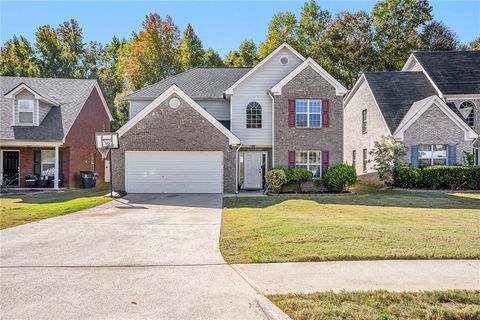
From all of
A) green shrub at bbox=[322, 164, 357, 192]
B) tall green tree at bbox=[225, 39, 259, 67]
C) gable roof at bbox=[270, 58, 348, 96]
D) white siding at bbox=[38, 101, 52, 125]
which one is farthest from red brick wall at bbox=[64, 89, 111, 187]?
tall green tree at bbox=[225, 39, 259, 67]

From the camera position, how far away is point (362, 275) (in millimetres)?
5672

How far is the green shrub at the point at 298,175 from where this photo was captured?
19.1 meters

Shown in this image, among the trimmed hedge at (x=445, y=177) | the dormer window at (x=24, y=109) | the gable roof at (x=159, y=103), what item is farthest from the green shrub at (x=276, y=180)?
the dormer window at (x=24, y=109)

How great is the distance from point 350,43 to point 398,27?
561 cm

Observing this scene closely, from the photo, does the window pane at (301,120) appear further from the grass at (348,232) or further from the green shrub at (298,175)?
the grass at (348,232)

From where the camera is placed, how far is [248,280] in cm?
546

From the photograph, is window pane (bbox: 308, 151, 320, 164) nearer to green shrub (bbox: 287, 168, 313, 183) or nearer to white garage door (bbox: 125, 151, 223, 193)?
green shrub (bbox: 287, 168, 313, 183)

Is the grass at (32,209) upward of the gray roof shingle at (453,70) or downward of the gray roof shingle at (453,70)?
downward

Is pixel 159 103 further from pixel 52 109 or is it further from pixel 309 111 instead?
pixel 52 109

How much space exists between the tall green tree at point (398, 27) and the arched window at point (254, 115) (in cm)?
2351

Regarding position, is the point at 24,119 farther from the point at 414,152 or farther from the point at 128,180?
the point at 414,152

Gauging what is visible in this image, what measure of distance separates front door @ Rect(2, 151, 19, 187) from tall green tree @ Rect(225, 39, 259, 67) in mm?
26947

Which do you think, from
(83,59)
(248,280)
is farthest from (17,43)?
(248,280)

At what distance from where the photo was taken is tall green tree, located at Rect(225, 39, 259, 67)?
1692 inches
